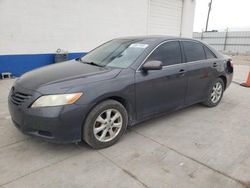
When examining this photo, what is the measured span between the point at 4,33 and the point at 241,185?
715 centimetres

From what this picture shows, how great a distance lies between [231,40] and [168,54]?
22.0 meters

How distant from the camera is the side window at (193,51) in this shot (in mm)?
4012

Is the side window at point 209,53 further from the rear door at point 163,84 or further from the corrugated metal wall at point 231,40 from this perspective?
the corrugated metal wall at point 231,40

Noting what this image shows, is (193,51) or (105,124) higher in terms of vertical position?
(193,51)

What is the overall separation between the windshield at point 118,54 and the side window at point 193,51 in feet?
3.13

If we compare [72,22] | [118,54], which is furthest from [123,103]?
[72,22]

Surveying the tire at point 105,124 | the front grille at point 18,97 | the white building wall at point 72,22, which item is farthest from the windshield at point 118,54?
the white building wall at point 72,22

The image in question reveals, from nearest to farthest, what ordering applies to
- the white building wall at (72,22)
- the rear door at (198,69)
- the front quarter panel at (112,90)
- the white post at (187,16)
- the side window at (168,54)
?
the front quarter panel at (112,90), the side window at (168,54), the rear door at (198,69), the white building wall at (72,22), the white post at (187,16)

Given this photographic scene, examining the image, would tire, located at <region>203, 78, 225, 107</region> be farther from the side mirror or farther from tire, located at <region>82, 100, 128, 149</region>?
tire, located at <region>82, 100, 128, 149</region>

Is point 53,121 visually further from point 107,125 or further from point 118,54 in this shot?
point 118,54

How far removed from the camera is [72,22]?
26.2 ft

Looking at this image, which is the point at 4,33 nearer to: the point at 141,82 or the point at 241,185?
the point at 141,82

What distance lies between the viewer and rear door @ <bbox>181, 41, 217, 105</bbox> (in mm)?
3994

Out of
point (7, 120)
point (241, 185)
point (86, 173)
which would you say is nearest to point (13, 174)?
point (86, 173)
